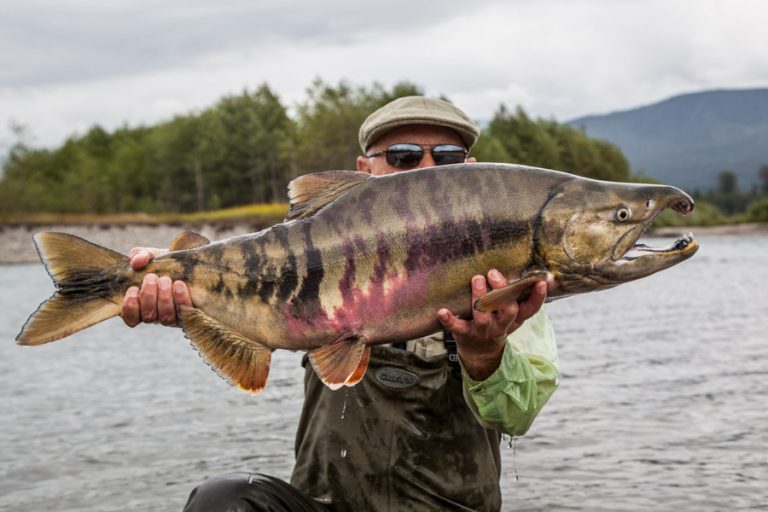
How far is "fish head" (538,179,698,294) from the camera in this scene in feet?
10.6

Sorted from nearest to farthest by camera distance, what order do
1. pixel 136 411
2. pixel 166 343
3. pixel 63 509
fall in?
pixel 63 509, pixel 136 411, pixel 166 343

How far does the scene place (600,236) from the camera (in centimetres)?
326

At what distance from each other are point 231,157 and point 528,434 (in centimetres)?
7583

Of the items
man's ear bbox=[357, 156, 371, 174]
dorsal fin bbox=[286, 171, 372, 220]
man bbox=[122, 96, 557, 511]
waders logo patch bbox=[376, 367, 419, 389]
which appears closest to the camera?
dorsal fin bbox=[286, 171, 372, 220]

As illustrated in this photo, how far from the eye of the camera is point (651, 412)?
404 inches

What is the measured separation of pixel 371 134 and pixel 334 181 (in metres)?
1.57

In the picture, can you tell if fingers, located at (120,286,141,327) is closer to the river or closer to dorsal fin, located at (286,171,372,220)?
dorsal fin, located at (286,171,372,220)

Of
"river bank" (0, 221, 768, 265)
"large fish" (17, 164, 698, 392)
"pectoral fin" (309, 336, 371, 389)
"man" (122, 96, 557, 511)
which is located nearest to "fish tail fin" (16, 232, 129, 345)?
"large fish" (17, 164, 698, 392)

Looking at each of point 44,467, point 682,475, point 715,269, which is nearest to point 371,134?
point 682,475

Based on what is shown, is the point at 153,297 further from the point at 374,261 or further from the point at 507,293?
the point at 507,293

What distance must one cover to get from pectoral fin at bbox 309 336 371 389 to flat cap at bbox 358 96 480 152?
1824mm

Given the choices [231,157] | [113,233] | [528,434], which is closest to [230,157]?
[231,157]

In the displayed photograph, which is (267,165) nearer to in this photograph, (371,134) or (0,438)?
(0,438)

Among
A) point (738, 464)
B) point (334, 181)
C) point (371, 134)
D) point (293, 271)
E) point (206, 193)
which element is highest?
point (206, 193)
